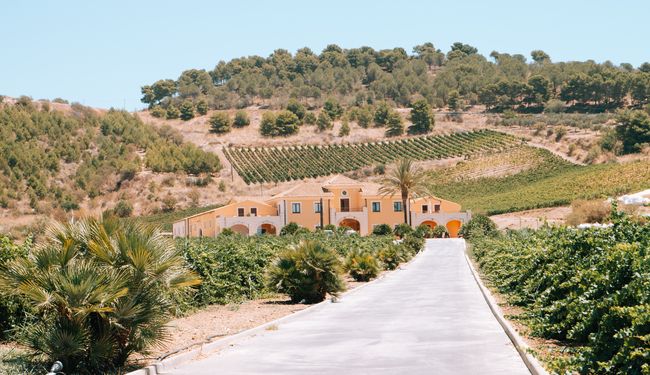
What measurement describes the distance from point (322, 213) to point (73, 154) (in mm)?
54136

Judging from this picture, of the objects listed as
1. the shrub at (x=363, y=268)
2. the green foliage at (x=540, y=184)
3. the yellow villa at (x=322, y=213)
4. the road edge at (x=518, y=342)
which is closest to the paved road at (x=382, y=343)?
the road edge at (x=518, y=342)

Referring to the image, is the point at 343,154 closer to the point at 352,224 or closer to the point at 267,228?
the point at 352,224

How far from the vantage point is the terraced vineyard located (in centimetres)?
11681

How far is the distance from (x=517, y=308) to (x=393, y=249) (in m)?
22.9

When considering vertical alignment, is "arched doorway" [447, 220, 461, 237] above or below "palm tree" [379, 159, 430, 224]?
below

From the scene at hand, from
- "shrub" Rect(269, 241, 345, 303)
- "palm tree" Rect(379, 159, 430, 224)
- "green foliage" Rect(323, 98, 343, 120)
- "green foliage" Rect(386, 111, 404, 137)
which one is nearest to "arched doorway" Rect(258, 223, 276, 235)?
"palm tree" Rect(379, 159, 430, 224)

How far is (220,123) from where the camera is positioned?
484 feet

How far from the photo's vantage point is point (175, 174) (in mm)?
115625

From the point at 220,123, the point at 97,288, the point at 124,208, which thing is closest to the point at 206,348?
the point at 97,288

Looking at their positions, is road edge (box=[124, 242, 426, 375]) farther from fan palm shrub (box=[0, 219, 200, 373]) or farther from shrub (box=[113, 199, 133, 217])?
shrub (box=[113, 199, 133, 217])

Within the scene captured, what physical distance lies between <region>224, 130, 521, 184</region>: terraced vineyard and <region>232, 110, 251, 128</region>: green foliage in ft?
57.3

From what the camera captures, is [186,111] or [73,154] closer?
[73,154]

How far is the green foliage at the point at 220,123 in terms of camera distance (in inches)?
5802

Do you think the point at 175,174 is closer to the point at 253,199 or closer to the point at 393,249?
the point at 253,199
